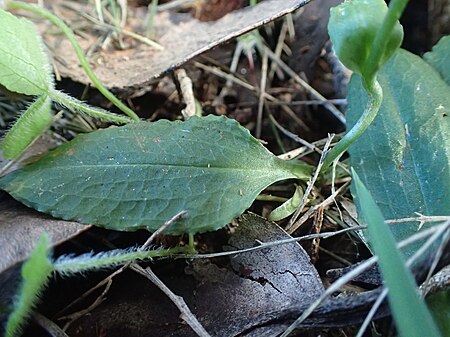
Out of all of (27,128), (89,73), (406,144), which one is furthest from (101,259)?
(406,144)

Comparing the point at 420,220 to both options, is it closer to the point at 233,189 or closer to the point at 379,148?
the point at 379,148

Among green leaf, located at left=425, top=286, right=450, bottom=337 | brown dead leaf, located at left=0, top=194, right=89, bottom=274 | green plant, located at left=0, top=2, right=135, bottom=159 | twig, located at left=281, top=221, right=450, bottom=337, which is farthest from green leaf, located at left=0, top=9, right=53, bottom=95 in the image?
green leaf, located at left=425, top=286, right=450, bottom=337

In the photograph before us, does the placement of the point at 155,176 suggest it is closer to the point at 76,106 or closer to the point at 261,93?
the point at 76,106

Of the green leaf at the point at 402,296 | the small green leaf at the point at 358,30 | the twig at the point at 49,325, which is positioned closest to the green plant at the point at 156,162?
the small green leaf at the point at 358,30

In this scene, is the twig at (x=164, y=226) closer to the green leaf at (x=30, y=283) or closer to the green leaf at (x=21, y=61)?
the green leaf at (x=30, y=283)

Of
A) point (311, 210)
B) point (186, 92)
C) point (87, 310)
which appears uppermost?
point (186, 92)

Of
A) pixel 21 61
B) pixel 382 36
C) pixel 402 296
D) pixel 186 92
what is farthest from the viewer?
pixel 186 92

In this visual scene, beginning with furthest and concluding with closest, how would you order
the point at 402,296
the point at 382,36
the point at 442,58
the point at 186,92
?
the point at 186,92
the point at 442,58
the point at 382,36
the point at 402,296

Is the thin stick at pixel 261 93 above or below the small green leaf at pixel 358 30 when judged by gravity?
below
